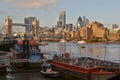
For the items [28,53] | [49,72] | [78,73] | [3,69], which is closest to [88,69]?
[78,73]

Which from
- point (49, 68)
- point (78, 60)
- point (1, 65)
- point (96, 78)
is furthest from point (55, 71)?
point (96, 78)

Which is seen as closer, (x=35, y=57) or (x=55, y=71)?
(x=55, y=71)

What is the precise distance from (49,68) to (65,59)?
Answer: 7.79ft

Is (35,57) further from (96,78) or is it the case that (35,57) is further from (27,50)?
(96,78)

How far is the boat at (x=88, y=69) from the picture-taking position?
1393 inches

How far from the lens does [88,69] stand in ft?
120

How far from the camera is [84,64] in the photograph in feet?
128

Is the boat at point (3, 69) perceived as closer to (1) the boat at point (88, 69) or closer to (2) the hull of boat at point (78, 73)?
(2) the hull of boat at point (78, 73)

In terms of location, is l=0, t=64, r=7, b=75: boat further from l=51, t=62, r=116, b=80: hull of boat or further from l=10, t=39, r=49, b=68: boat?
l=51, t=62, r=116, b=80: hull of boat

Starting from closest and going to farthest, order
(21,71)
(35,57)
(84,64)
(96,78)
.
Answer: (96,78)
(84,64)
(21,71)
(35,57)

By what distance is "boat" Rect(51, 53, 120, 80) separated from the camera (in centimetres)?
3538

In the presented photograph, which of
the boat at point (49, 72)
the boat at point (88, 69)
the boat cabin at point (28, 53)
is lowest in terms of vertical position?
the boat at point (49, 72)

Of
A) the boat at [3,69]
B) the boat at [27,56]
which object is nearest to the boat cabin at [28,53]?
the boat at [27,56]

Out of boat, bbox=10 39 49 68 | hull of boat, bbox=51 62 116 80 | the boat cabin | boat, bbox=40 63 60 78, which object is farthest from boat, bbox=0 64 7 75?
the boat cabin
